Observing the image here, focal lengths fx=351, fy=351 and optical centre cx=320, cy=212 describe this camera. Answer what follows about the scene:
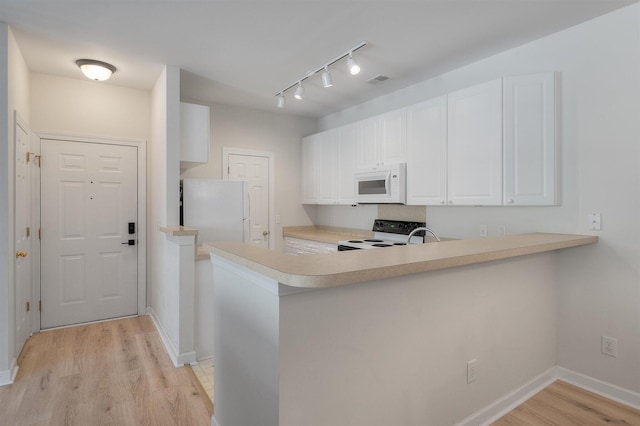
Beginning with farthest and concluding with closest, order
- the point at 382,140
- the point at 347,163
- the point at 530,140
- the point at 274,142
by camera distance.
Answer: the point at 274,142, the point at 347,163, the point at 382,140, the point at 530,140

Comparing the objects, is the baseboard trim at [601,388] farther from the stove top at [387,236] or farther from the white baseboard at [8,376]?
the white baseboard at [8,376]

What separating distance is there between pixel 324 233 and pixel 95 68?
3284 millimetres

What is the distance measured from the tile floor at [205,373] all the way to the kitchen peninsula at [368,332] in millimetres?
562

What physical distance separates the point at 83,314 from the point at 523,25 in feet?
16.0

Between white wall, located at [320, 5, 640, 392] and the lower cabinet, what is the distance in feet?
7.02

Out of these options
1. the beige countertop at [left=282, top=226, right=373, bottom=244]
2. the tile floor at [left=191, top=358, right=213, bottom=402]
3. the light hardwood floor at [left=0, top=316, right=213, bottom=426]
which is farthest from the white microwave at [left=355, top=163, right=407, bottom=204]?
the light hardwood floor at [left=0, top=316, right=213, bottom=426]

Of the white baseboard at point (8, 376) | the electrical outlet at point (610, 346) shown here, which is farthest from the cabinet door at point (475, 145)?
the white baseboard at point (8, 376)

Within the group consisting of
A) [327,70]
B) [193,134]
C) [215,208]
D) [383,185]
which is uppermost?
[327,70]

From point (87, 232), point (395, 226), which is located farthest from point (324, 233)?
point (87, 232)

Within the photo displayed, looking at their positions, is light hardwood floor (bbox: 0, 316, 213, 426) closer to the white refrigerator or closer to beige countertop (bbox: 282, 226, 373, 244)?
the white refrigerator

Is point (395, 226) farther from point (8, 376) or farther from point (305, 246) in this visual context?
point (8, 376)

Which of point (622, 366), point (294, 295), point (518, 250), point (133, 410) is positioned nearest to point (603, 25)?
point (518, 250)

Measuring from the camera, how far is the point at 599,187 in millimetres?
2416

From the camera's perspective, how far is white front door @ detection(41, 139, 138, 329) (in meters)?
3.63
